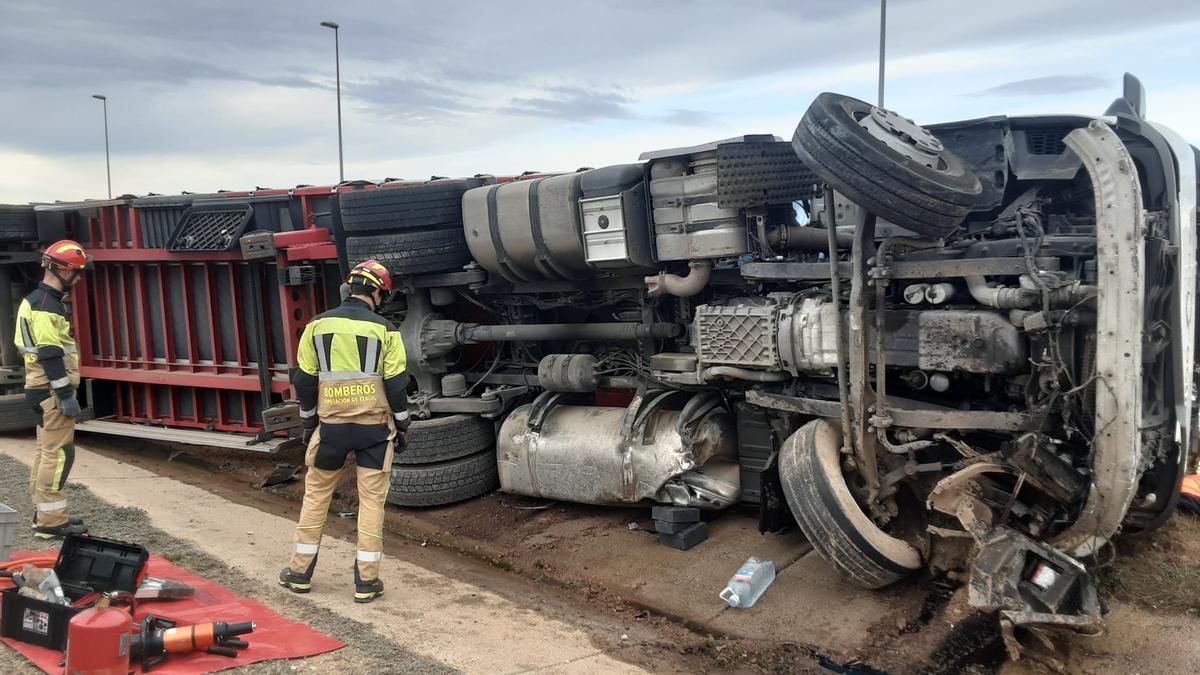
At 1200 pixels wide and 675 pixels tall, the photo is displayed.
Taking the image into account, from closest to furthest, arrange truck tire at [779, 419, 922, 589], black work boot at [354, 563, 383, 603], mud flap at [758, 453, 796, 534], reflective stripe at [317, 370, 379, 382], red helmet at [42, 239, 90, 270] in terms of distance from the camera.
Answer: truck tire at [779, 419, 922, 589] < black work boot at [354, 563, 383, 603] < reflective stripe at [317, 370, 379, 382] < mud flap at [758, 453, 796, 534] < red helmet at [42, 239, 90, 270]

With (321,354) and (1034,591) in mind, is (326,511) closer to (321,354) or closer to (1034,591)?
(321,354)

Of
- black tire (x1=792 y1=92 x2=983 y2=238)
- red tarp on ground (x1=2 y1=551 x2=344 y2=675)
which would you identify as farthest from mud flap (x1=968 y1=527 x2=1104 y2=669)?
red tarp on ground (x1=2 y1=551 x2=344 y2=675)

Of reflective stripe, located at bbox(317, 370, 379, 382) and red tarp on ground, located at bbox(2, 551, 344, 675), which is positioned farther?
reflective stripe, located at bbox(317, 370, 379, 382)

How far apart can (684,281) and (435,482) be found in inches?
86.7

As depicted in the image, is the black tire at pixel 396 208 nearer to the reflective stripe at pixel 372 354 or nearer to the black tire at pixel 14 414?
the reflective stripe at pixel 372 354

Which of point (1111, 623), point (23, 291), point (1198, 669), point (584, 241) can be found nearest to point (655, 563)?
point (584, 241)

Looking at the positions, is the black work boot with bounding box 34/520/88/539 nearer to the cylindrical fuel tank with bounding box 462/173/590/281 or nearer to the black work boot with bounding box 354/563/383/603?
the black work boot with bounding box 354/563/383/603

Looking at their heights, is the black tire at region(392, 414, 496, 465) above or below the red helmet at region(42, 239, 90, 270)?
below

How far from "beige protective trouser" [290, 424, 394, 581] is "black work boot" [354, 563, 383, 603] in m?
0.02

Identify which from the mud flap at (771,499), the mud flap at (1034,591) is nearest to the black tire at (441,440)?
the mud flap at (771,499)

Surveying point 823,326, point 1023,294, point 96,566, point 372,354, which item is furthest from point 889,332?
point 96,566

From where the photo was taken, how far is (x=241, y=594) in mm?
4344

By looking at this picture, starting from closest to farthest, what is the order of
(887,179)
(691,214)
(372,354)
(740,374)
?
(887,179) < (372,354) < (740,374) < (691,214)

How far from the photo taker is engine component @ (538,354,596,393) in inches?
230
